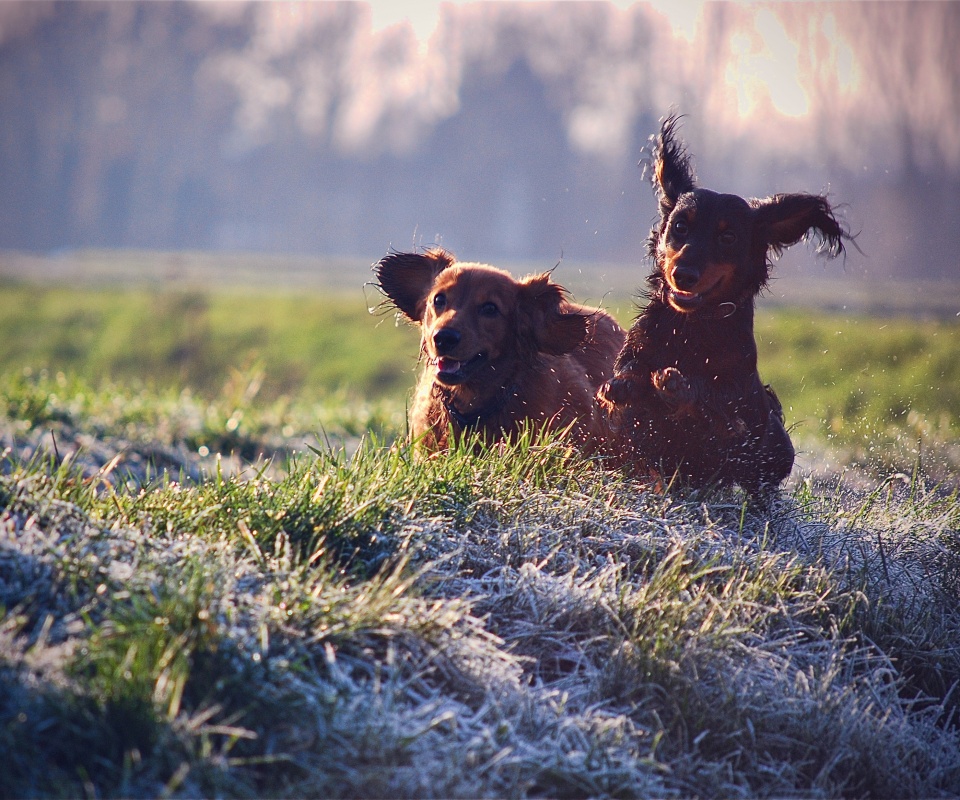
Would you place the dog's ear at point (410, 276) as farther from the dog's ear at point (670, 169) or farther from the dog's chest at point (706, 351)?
the dog's chest at point (706, 351)

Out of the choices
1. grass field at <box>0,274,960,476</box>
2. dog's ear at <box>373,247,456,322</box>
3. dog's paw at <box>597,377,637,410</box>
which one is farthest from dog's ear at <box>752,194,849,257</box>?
grass field at <box>0,274,960,476</box>

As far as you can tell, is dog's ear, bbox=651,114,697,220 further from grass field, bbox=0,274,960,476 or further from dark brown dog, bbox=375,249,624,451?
grass field, bbox=0,274,960,476

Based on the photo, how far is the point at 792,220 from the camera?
4.13 metres

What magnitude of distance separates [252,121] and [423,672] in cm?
6443

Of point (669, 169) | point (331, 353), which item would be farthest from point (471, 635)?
point (331, 353)

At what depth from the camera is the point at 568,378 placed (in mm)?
5027

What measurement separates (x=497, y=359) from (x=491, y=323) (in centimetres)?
18

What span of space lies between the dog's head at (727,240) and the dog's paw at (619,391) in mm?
384

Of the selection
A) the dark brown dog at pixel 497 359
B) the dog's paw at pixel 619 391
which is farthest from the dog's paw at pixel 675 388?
the dark brown dog at pixel 497 359

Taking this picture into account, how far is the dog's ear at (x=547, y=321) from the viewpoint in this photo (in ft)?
15.5

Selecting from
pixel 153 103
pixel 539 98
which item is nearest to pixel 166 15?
pixel 153 103

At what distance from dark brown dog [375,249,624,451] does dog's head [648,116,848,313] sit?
0.68m

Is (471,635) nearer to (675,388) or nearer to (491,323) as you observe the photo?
(675,388)

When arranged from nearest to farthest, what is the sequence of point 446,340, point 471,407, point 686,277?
point 686,277 < point 446,340 < point 471,407
